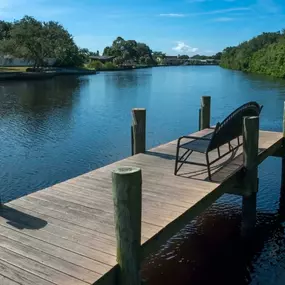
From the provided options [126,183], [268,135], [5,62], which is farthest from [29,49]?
[126,183]

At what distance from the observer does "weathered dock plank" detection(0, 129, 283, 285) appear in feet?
11.6

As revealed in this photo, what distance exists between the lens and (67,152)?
13.4 metres

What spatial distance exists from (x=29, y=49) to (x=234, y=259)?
60801 millimetres

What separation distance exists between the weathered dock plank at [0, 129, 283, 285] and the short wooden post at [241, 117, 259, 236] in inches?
9.4

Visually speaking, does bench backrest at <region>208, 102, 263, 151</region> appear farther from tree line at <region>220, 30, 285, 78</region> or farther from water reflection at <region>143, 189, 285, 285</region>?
tree line at <region>220, 30, 285, 78</region>

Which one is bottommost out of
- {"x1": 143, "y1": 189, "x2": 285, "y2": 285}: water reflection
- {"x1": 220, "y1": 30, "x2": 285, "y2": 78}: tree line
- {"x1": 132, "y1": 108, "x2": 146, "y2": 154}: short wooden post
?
→ {"x1": 143, "y1": 189, "x2": 285, "y2": 285}: water reflection

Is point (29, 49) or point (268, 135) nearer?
point (268, 135)

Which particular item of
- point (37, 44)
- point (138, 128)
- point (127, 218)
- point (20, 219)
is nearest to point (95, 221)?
point (20, 219)

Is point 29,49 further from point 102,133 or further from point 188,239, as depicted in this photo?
point 188,239

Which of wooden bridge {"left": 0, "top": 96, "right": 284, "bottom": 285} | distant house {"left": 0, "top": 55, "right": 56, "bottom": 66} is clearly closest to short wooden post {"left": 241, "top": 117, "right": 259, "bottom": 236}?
wooden bridge {"left": 0, "top": 96, "right": 284, "bottom": 285}

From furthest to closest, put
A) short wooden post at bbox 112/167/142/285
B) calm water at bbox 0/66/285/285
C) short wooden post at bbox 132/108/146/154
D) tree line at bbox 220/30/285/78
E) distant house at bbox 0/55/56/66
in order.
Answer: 1. distant house at bbox 0/55/56/66
2. tree line at bbox 220/30/285/78
3. short wooden post at bbox 132/108/146/154
4. calm water at bbox 0/66/285/285
5. short wooden post at bbox 112/167/142/285

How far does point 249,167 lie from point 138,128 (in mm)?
2277

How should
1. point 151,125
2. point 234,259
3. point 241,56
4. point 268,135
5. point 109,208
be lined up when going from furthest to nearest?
point 241,56 → point 151,125 → point 268,135 → point 234,259 → point 109,208

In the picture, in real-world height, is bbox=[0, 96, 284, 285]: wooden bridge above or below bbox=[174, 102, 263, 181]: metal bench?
below
